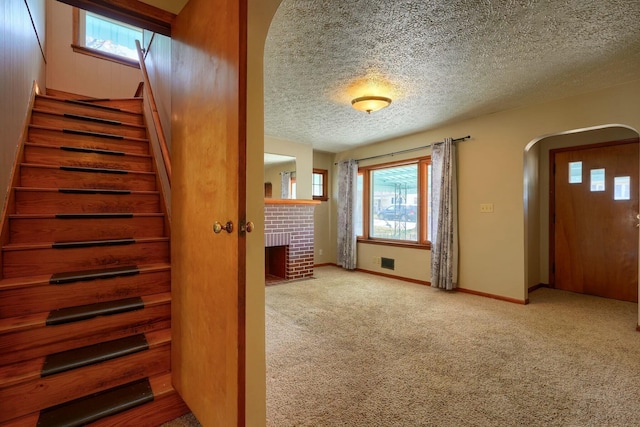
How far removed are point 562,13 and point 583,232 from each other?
3376 millimetres

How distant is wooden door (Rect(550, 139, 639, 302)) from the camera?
151 inches

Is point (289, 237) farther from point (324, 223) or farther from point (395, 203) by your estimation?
point (395, 203)

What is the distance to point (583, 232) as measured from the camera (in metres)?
4.20

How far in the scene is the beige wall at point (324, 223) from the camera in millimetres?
6270

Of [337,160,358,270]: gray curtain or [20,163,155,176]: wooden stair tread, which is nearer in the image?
[20,163,155,176]: wooden stair tread

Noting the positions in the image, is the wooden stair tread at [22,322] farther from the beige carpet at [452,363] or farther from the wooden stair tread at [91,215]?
the beige carpet at [452,363]

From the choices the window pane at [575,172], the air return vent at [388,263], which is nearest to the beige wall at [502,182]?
the window pane at [575,172]

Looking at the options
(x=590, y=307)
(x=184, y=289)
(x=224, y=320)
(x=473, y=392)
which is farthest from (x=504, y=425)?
(x=590, y=307)

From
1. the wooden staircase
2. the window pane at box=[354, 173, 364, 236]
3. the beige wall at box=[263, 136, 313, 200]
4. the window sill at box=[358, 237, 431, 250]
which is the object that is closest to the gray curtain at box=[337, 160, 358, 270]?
the window pane at box=[354, 173, 364, 236]

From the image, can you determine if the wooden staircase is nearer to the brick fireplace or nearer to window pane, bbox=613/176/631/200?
the brick fireplace

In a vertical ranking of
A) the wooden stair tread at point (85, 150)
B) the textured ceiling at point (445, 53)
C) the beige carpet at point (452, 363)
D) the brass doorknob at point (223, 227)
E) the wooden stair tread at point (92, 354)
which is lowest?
the beige carpet at point (452, 363)

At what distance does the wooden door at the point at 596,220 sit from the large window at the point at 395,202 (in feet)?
5.77

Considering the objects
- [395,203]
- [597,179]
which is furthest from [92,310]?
[597,179]

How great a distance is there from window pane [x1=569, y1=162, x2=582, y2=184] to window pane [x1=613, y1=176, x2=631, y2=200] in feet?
1.20
